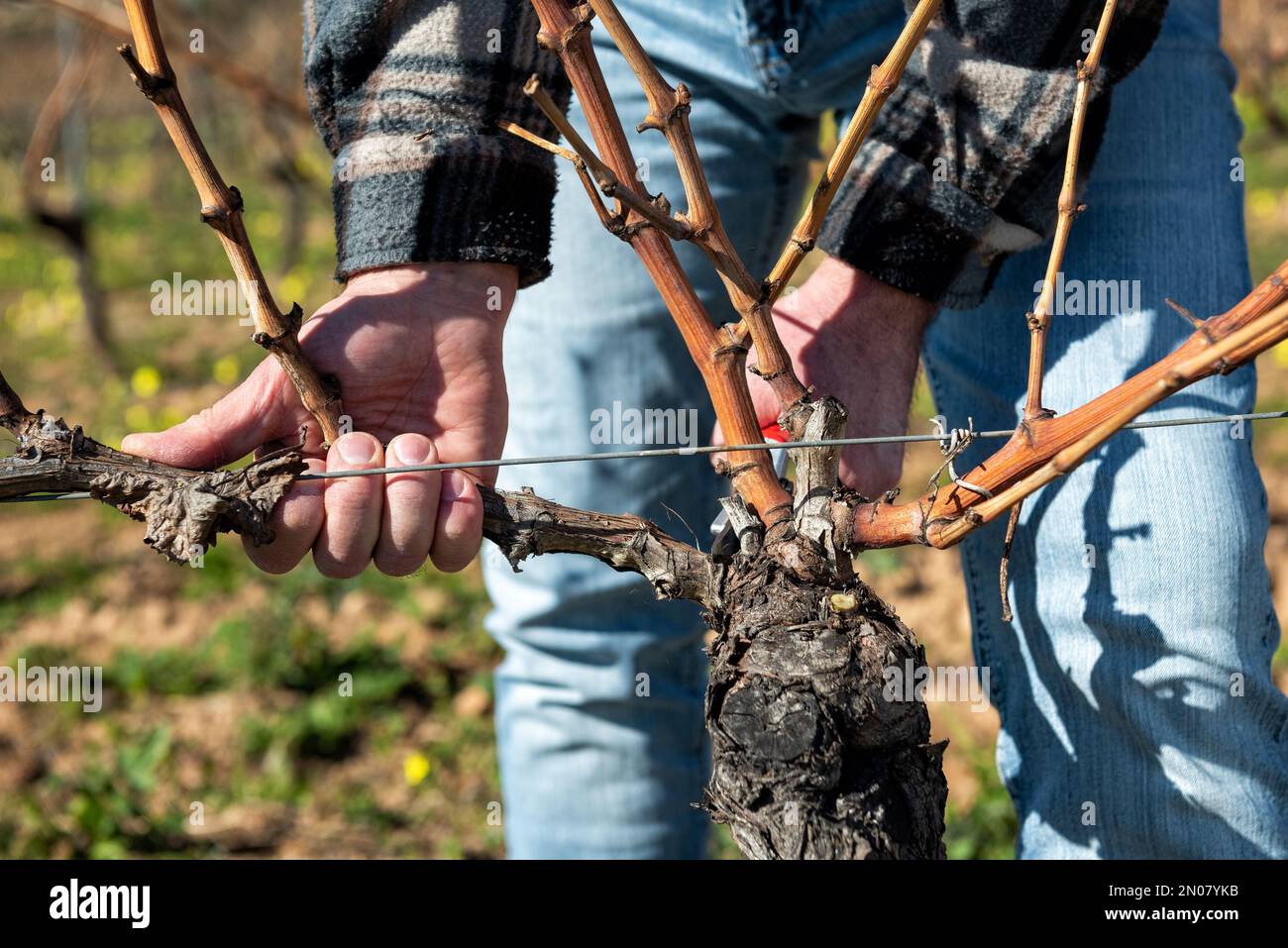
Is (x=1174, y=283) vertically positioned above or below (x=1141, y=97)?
below

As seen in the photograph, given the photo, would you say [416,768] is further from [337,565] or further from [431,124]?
[431,124]

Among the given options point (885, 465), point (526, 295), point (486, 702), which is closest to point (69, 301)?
point (486, 702)

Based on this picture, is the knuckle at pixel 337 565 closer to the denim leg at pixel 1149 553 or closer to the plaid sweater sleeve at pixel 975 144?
the plaid sweater sleeve at pixel 975 144

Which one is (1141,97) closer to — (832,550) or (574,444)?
(832,550)

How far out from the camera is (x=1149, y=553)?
1364 millimetres

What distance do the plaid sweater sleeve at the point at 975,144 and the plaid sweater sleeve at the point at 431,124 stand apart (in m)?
0.42

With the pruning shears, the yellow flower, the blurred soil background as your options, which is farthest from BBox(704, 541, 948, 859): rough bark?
the yellow flower

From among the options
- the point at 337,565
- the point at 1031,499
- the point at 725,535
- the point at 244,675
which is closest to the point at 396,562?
the point at 337,565

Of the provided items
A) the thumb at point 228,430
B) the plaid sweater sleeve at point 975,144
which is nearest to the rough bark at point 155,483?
the thumb at point 228,430

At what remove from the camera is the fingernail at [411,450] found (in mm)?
1307

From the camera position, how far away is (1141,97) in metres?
1.48

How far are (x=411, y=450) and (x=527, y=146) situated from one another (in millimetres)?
415
